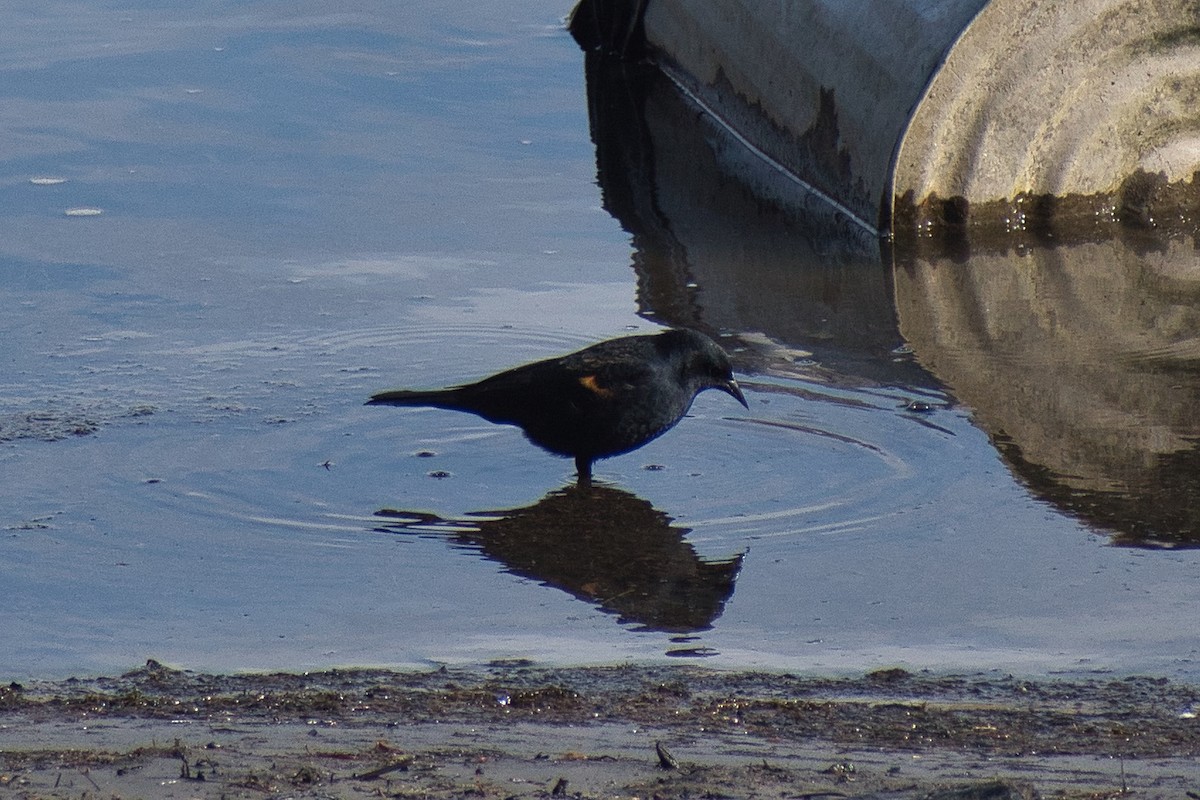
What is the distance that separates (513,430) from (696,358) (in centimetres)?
78

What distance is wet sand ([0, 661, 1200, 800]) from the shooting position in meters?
3.51

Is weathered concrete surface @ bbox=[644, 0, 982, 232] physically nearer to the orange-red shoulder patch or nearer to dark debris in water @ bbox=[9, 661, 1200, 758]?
the orange-red shoulder patch

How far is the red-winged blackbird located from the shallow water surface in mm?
182

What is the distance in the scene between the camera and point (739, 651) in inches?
178

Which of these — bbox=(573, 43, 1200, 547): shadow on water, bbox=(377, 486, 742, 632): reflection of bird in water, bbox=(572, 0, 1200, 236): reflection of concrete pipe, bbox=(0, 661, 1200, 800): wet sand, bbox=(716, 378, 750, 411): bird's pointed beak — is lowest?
bbox=(0, 661, 1200, 800): wet sand

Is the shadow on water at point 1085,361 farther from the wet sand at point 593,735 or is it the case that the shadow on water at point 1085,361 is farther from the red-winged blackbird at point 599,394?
the wet sand at point 593,735

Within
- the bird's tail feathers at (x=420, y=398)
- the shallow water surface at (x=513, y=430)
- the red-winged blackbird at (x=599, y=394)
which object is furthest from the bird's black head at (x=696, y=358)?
the bird's tail feathers at (x=420, y=398)

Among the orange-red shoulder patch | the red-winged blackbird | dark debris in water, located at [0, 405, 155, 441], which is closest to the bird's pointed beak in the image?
the red-winged blackbird

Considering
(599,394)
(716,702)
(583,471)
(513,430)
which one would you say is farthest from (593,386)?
(716,702)

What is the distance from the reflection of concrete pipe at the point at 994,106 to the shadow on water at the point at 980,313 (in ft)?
0.64

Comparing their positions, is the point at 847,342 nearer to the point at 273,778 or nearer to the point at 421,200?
the point at 421,200

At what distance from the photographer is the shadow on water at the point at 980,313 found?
5.82m

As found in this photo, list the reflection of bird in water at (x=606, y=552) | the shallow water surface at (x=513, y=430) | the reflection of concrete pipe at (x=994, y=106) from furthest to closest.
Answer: the reflection of concrete pipe at (x=994, y=106) < the reflection of bird in water at (x=606, y=552) < the shallow water surface at (x=513, y=430)

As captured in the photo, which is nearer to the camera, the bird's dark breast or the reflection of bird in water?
the reflection of bird in water
